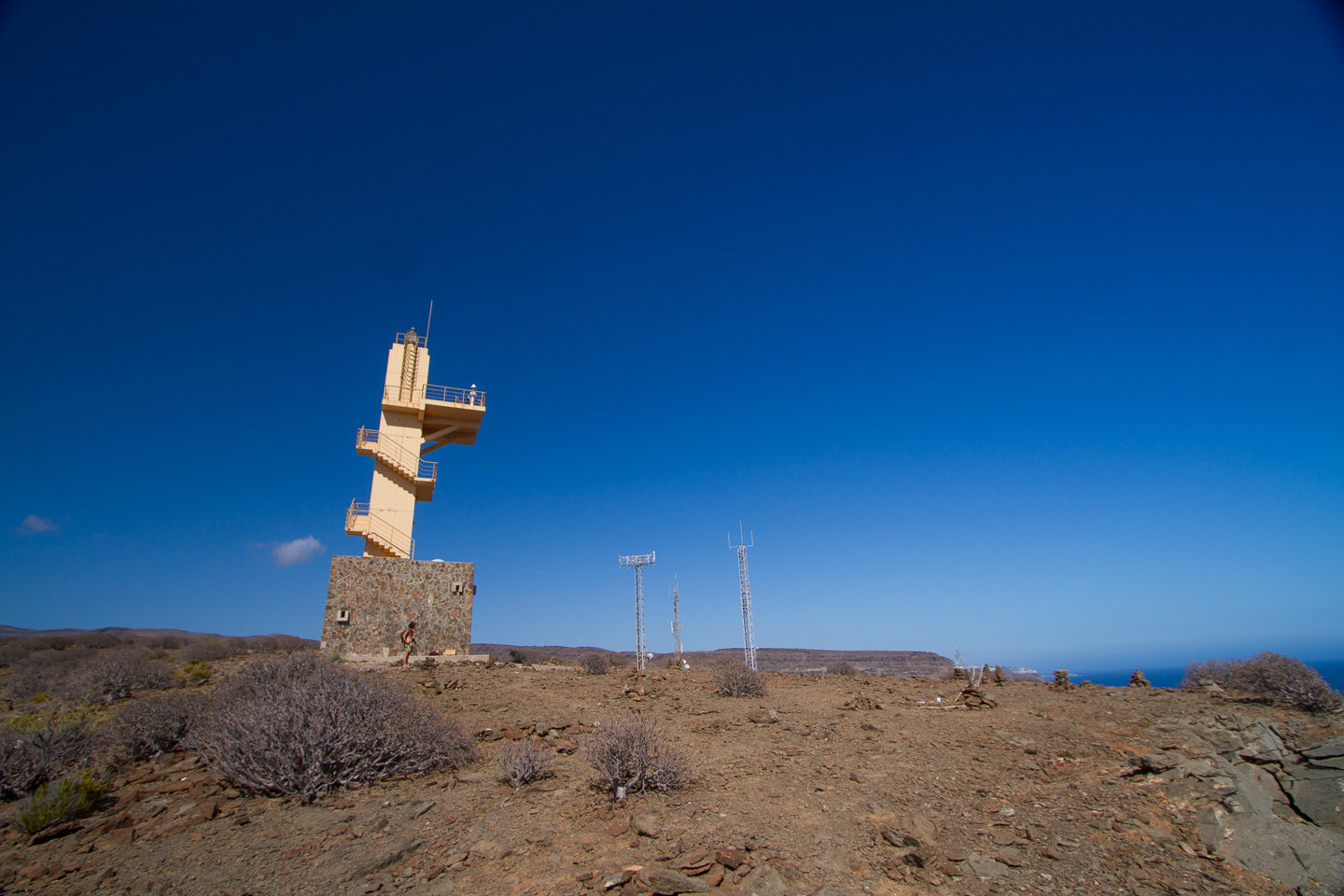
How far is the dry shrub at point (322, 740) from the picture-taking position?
17.9 feet

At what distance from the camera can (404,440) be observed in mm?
19516

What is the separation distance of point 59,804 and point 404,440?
614 inches

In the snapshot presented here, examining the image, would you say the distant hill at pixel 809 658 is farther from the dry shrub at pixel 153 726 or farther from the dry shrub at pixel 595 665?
the dry shrub at pixel 153 726

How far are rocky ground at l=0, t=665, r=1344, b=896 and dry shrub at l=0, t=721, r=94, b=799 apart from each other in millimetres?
603

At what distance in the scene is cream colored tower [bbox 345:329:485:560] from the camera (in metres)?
18.5

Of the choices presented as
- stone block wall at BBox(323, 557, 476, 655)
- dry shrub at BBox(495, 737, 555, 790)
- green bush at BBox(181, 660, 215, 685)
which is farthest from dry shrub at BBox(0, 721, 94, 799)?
stone block wall at BBox(323, 557, 476, 655)

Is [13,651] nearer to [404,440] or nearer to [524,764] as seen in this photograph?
[404,440]

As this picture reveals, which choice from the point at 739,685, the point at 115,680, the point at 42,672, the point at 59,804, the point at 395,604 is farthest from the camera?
the point at 395,604

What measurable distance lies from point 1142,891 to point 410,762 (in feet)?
20.4

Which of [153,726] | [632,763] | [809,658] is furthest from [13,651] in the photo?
[809,658]

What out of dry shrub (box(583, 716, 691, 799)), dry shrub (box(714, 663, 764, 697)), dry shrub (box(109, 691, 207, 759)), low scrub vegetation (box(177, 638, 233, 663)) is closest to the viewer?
dry shrub (box(583, 716, 691, 799))

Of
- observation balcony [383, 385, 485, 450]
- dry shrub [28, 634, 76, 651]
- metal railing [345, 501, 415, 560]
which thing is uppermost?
observation balcony [383, 385, 485, 450]

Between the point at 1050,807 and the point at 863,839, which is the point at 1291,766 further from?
the point at 863,839

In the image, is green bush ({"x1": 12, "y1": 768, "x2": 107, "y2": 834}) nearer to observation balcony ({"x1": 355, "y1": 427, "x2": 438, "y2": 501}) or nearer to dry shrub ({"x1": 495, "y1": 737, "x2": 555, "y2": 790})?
dry shrub ({"x1": 495, "y1": 737, "x2": 555, "y2": 790})
